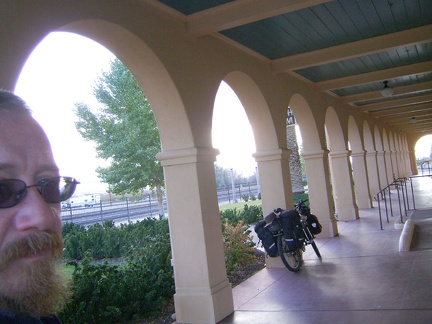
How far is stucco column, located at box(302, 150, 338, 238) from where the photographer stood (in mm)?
10805

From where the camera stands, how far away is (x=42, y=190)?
1056mm

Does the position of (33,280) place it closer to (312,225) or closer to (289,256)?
(289,256)

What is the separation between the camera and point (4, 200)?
3.16 feet

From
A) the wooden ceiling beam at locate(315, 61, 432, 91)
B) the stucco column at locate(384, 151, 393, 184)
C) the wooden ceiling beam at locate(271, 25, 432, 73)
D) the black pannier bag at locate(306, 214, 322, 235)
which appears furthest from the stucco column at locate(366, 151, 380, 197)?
the wooden ceiling beam at locate(271, 25, 432, 73)

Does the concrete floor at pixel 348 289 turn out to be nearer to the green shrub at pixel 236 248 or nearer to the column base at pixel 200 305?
the column base at pixel 200 305

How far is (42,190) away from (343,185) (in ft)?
42.5

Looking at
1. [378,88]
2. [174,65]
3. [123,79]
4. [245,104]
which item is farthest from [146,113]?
[174,65]

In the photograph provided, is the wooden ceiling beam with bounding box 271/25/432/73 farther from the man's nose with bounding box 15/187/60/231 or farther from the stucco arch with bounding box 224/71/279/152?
the man's nose with bounding box 15/187/60/231

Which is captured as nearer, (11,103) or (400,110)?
(11,103)

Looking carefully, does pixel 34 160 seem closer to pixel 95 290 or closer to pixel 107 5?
pixel 107 5

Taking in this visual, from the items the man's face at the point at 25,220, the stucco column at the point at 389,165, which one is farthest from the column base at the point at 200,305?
the stucco column at the point at 389,165

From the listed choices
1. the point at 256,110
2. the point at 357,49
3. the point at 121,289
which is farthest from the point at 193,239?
the point at 357,49

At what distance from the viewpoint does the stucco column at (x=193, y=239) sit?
17.7 ft

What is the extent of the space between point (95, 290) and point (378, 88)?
418 inches
